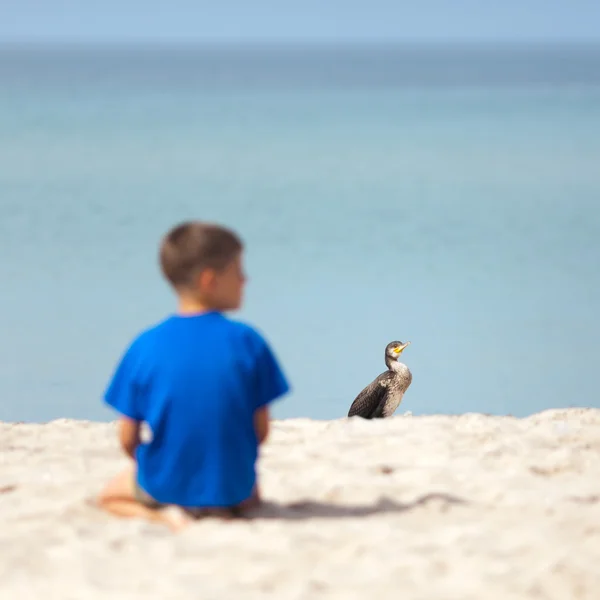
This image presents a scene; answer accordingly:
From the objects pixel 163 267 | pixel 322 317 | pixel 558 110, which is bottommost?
pixel 322 317

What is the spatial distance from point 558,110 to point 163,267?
57.5m

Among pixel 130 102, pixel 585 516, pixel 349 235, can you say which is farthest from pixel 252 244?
pixel 130 102

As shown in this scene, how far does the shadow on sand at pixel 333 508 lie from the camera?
5254mm

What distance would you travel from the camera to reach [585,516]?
5297 mm

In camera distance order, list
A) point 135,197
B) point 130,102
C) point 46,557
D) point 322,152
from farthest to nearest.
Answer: point 130,102 < point 322,152 < point 135,197 < point 46,557

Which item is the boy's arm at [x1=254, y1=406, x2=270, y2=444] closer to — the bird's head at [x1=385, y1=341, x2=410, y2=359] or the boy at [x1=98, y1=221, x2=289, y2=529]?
the boy at [x1=98, y1=221, x2=289, y2=529]

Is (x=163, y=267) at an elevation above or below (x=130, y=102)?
below

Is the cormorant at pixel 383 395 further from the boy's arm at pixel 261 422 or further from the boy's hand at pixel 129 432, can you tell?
the boy's hand at pixel 129 432

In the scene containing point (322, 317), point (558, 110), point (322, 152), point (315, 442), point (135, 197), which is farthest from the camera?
point (558, 110)

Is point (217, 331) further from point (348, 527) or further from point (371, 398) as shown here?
point (371, 398)

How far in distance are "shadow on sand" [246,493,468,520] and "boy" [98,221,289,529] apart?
27 centimetres

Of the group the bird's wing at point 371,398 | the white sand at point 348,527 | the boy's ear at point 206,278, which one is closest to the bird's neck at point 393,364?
the bird's wing at point 371,398

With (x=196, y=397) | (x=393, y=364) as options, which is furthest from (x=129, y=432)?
(x=393, y=364)

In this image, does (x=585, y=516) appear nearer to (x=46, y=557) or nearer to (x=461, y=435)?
(x=461, y=435)
